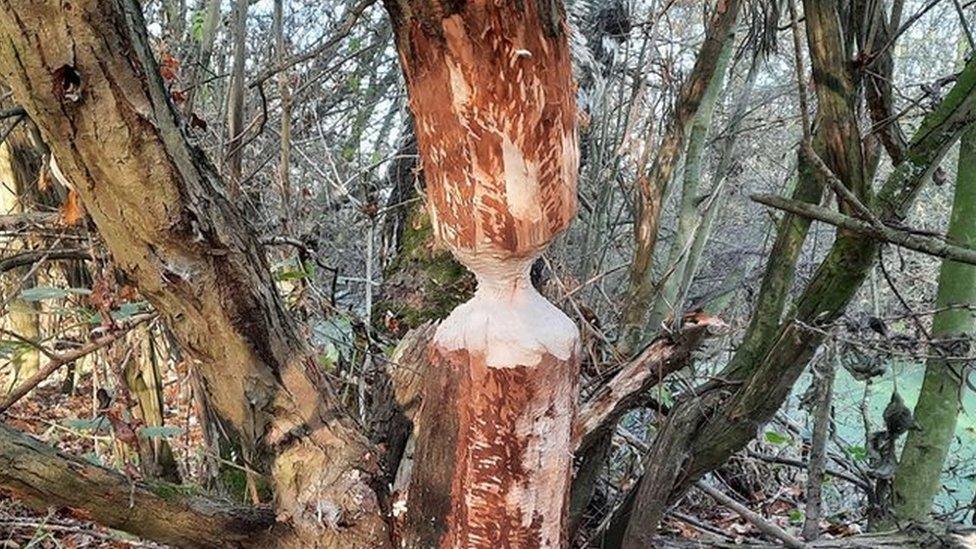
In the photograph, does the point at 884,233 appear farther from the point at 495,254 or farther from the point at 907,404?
the point at 907,404

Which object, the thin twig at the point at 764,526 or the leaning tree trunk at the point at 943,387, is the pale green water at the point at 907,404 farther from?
the thin twig at the point at 764,526

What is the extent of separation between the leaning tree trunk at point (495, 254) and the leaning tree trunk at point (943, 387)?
111 cm

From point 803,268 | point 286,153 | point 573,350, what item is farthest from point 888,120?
point 803,268

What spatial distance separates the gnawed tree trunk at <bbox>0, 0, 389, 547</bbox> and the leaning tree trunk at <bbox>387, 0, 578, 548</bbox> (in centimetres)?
20

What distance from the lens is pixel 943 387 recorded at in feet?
5.39

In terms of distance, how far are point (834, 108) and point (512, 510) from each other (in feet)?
2.87

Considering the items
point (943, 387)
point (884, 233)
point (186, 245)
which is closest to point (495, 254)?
point (186, 245)

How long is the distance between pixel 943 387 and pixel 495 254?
1347 millimetres

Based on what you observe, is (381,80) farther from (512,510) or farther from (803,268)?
(512,510)

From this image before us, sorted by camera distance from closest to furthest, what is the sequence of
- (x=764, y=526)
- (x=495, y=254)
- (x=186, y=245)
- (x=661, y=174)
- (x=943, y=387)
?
1. (x=495, y=254)
2. (x=186, y=245)
3. (x=764, y=526)
4. (x=943, y=387)
5. (x=661, y=174)

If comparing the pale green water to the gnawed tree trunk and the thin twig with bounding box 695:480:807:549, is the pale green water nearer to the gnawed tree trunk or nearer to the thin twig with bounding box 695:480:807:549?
the thin twig with bounding box 695:480:807:549

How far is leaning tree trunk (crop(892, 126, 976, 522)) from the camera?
5.13 ft

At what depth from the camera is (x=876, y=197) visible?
127 cm

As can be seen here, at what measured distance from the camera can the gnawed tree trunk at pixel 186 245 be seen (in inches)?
34.6
